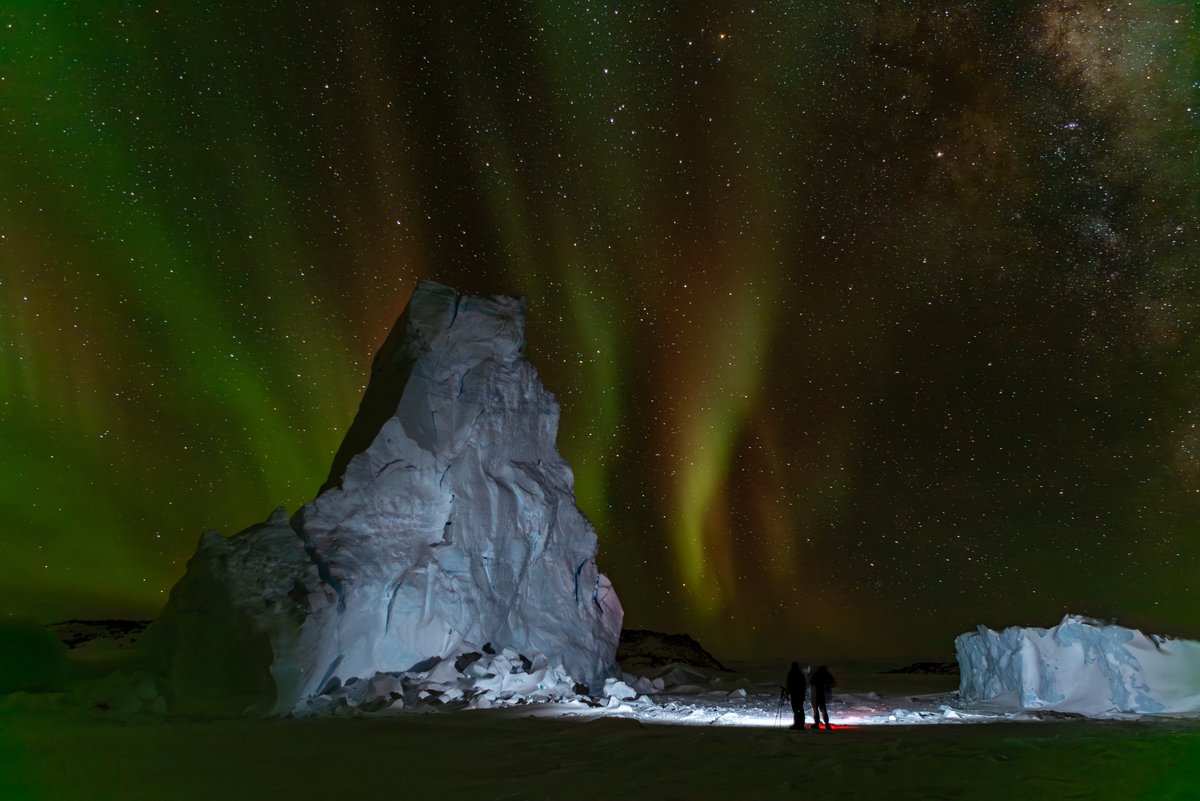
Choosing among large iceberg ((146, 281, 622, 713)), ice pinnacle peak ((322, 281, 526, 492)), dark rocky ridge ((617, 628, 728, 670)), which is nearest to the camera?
large iceberg ((146, 281, 622, 713))

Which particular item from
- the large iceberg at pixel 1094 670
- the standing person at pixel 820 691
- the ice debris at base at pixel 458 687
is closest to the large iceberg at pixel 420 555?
the ice debris at base at pixel 458 687

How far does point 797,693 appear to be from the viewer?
15.5 m

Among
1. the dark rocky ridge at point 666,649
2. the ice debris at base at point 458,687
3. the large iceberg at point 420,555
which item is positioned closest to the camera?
the ice debris at base at point 458,687

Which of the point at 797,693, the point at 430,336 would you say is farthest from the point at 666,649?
the point at 797,693

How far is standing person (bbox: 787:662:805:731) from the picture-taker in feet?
49.8

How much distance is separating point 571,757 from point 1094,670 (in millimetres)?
18087

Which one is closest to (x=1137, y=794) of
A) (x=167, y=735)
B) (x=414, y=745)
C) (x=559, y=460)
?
(x=414, y=745)

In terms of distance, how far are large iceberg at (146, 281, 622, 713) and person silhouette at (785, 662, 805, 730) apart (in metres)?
10.6

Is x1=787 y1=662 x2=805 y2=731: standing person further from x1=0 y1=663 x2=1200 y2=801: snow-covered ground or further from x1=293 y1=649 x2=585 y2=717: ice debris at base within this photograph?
x1=293 y1=649 x2=585 y2=717: ice debris at base

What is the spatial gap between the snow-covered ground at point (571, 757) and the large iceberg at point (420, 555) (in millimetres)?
2380

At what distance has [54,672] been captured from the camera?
21922 mm

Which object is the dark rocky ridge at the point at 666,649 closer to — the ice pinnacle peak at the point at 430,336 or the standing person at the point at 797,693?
the ice pinnacle peak at the point at 430,336

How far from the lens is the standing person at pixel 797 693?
15.2 metres

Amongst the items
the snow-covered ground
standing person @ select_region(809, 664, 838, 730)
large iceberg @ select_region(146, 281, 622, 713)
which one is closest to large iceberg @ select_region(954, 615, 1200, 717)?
the snow-covered ground
